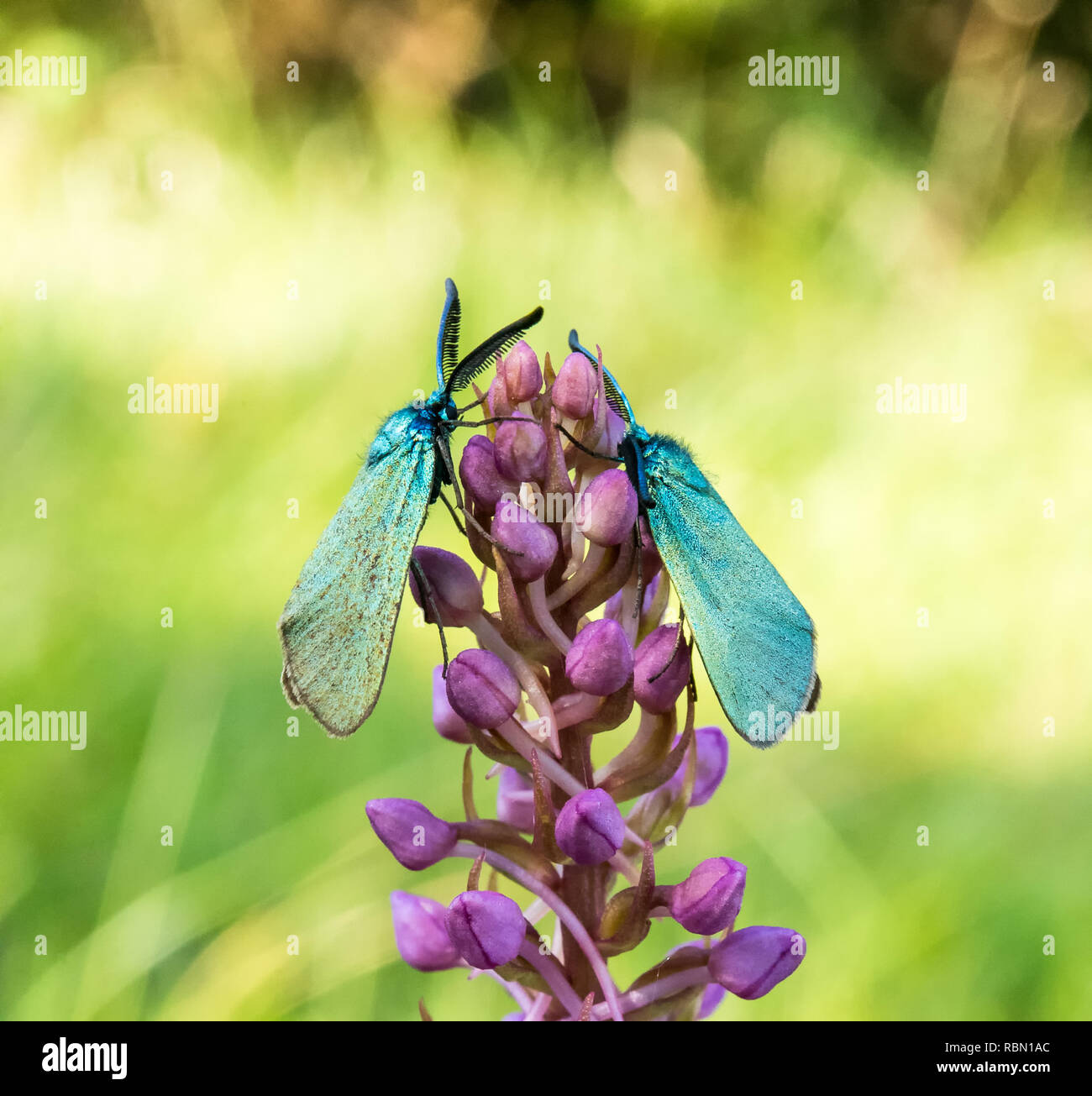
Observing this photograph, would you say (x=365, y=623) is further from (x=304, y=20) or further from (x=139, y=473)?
(x=304, y=20)

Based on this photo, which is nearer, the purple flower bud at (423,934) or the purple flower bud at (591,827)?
the purple flower bud at (591,827)

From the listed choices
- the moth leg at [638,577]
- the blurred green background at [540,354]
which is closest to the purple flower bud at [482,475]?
the moth leg at [638,577]

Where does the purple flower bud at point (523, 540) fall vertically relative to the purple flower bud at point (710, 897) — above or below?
above

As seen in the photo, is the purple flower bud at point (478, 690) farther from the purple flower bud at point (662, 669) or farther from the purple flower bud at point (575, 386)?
the purple flower bud at point (575, 386)

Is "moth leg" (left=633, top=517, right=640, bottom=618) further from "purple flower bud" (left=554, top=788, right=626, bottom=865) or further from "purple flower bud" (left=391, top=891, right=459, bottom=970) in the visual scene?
"purple flower bud" (left=391, top=891, right=459, bottom=970)

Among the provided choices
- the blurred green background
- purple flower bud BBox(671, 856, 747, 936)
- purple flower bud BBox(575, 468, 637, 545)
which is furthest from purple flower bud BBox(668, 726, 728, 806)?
the blurred green background
